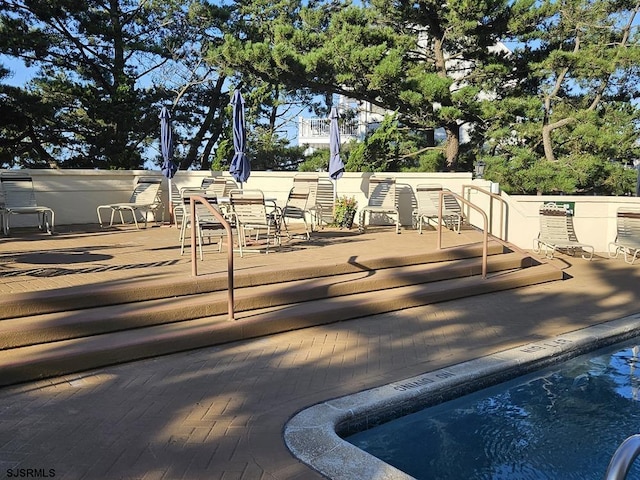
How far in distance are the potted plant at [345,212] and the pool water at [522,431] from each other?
6776mm

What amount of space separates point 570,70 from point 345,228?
1059cm

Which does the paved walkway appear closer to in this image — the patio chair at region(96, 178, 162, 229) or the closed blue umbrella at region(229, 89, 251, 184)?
the closed blue umbrella at region(229, 89, 251, 184)

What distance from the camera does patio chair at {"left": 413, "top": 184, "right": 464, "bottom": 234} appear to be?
10.4 m

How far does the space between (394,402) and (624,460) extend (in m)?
2.12

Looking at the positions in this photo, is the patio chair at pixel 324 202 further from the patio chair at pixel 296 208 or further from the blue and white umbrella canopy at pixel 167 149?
the blue and white umbrella canopy at pixel 167 149

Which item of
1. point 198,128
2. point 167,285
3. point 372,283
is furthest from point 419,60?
point 167,285

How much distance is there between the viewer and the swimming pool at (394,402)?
2.92 metres

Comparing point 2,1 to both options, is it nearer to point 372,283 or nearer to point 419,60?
point 419,60

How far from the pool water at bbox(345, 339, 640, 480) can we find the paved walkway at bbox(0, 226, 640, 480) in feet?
1.63

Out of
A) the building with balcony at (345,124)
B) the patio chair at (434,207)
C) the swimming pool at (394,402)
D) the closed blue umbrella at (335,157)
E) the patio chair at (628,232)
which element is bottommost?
the swimming pool at (394,402)

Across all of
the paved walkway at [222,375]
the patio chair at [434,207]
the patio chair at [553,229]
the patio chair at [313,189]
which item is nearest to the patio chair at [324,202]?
the patio chair at [313,189]

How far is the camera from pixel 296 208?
9.95 metres

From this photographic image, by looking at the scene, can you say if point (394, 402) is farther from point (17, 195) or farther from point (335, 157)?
point (17, 195)

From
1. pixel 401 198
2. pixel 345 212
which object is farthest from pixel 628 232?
pixel 345 212
